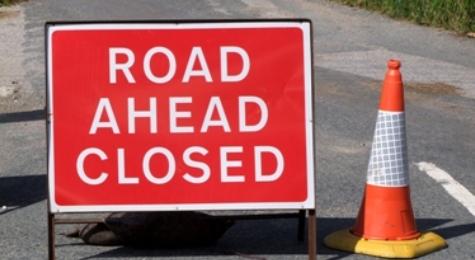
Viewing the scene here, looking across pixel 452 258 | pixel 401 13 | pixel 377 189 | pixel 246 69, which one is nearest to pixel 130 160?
pixel 246 69

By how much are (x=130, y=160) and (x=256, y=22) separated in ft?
3.38

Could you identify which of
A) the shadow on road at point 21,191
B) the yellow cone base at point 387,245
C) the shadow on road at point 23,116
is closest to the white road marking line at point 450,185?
the yellow cone base at point 387,245

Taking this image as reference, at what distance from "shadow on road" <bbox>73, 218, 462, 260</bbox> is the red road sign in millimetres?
467

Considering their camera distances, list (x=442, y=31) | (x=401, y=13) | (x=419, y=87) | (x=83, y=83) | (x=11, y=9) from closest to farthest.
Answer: (x=83, y=83), (x=419, y=87), (x=442, y=31), (x=401, y=13), (x=11, y=9)

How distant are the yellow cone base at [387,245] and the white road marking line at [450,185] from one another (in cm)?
106

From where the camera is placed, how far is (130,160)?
715cm

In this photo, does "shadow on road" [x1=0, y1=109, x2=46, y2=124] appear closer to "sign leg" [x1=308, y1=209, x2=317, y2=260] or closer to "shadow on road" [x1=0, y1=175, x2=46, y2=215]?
"shadow on road" [x1=0, y1=175, x2=46, y2=215]

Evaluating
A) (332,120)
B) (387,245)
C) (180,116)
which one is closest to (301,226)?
(387,245)

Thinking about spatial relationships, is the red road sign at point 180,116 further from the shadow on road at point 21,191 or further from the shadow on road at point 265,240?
the shadow on road at point 21,191

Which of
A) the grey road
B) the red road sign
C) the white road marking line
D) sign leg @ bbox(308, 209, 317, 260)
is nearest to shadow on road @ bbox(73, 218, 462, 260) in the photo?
the grey road

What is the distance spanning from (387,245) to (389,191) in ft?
1.06

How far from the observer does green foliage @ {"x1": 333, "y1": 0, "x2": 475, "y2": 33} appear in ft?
66.5

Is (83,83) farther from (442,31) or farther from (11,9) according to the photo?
(11,9)

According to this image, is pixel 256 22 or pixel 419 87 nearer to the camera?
pixel 256 22
